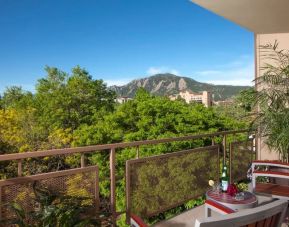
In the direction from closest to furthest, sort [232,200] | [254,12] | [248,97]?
[232,200] → [254,12] → [248,97]

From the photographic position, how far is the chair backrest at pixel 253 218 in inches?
54.4

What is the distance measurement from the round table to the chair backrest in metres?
1.32

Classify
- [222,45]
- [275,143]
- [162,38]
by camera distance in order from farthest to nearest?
[162,38]
[222,45]
[275,143]

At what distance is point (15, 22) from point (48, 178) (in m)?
51.2

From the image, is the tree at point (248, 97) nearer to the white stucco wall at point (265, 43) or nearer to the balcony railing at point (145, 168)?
the balcony railing at point (145, 168)

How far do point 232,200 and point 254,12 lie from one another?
305cm

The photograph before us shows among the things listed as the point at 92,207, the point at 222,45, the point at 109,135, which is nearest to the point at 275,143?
the point at 92,207

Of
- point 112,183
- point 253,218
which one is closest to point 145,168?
point 112,183

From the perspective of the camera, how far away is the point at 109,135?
15461mm

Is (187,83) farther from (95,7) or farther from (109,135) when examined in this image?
(109,135)

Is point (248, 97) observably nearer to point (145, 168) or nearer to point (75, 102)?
point (145, 168)

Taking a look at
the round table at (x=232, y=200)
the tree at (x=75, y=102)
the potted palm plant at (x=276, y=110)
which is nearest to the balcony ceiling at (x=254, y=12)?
the potted palm plant at (x=276, y=110)

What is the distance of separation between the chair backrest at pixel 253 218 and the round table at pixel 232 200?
132 cm

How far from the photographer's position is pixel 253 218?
150 centimetres
